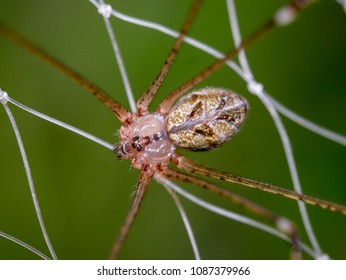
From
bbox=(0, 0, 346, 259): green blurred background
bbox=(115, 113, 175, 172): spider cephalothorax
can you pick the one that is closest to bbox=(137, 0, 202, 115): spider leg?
bbox=(115, 113, 175, 172): spider cephalothorax

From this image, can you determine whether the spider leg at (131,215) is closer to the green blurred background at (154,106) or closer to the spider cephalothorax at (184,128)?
the spider cephalothorax at (184,128)

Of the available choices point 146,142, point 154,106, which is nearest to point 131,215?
point 146,142

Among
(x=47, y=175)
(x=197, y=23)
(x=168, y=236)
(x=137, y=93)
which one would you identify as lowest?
(x=168, y=236)

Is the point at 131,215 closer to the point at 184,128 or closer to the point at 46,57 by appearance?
the point at 184,128

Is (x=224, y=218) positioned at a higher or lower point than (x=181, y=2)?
lower

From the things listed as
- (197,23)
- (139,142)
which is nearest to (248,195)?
(139,142)

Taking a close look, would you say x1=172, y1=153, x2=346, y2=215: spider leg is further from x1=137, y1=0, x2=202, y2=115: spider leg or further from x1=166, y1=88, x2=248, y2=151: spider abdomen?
x1=137, y1=0, x2=202, y2=115: spider leg
